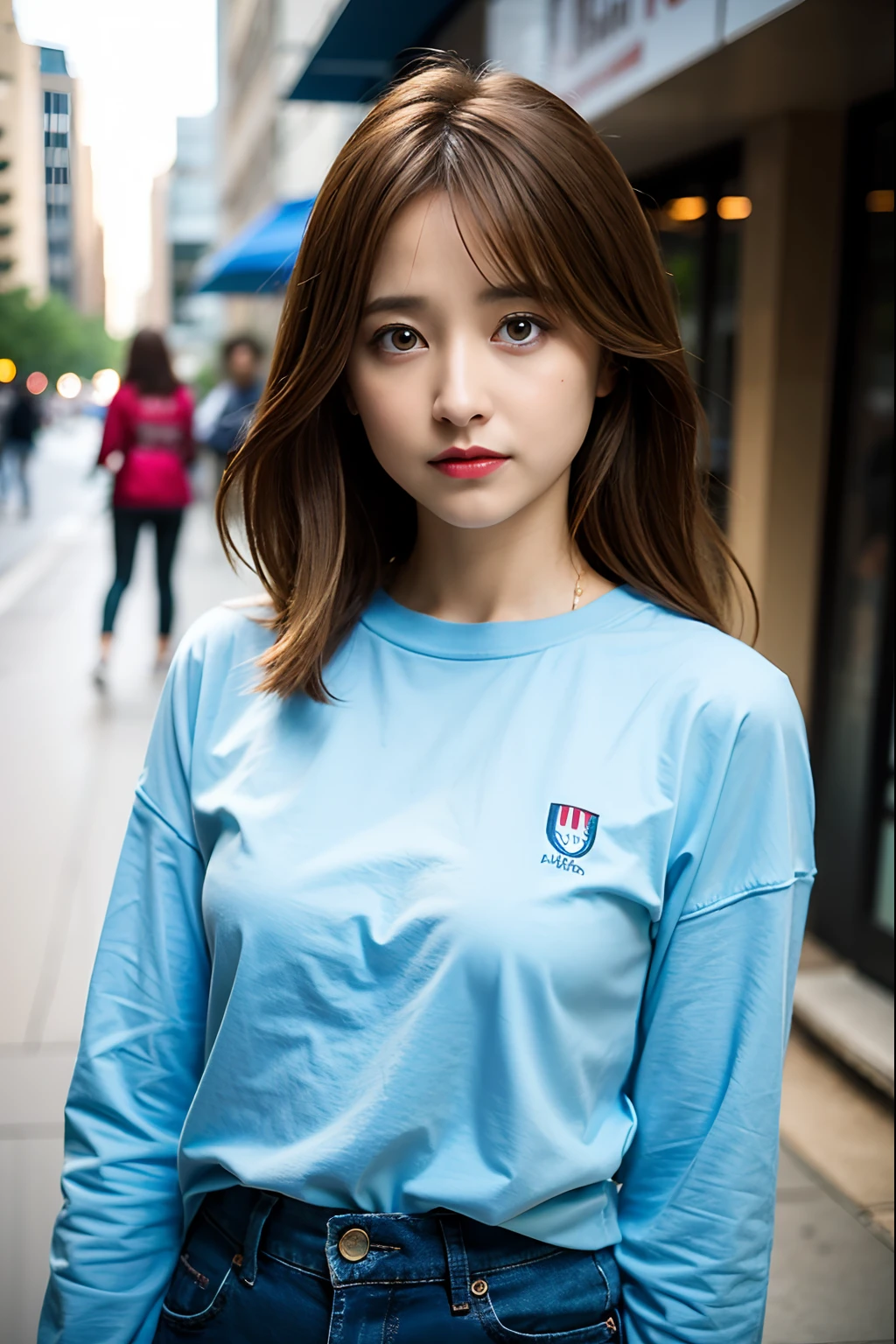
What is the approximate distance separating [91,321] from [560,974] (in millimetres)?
2095

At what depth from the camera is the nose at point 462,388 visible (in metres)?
1.08

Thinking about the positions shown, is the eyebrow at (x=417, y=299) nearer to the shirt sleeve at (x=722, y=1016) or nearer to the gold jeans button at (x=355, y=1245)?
the shirt sleeve at (x=722, y=1016)

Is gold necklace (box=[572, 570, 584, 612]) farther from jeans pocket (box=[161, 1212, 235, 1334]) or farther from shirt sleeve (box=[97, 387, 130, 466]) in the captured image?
shirt sleeve (box=[97, 387, 130, 466])

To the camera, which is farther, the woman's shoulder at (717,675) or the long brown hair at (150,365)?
the long brown hair at (150,365)

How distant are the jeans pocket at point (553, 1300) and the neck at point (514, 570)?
58 cm

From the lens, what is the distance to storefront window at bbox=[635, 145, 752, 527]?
4.34 meters

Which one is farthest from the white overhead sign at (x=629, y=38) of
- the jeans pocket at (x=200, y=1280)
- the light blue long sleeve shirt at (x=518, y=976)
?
the jeans pocket at (x=200, y=1280)

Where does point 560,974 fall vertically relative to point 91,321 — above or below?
below

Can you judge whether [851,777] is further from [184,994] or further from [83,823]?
[184,994]

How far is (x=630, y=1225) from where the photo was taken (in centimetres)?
113

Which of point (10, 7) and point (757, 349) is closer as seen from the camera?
point (10, 7)

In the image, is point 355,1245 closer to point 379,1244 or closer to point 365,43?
point 379,1244

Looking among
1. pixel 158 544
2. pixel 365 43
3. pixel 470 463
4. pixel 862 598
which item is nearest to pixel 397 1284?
pixel 470 463

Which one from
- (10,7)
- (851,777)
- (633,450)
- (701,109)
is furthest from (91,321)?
(851,777)
